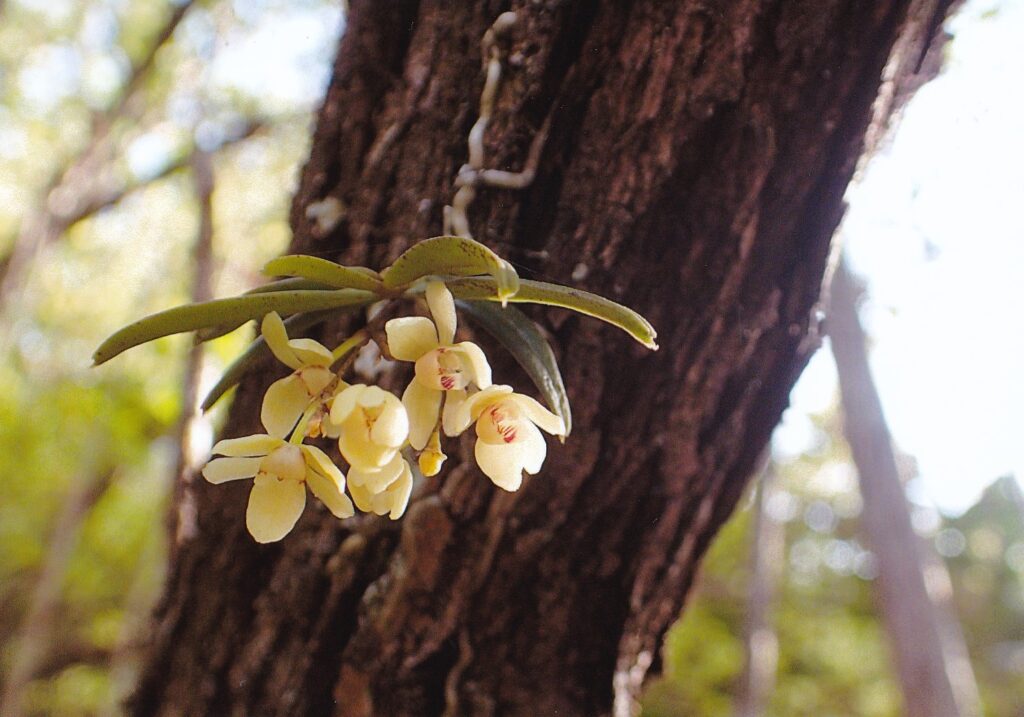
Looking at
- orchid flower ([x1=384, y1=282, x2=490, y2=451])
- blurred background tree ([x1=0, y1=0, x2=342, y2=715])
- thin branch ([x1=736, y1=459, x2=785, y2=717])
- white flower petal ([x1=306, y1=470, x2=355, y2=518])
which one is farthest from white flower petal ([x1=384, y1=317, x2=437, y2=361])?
thin branch ([x1=736, y1=459, x2=785, y2=717])

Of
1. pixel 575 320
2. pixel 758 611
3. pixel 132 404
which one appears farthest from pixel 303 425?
pixel 132 404

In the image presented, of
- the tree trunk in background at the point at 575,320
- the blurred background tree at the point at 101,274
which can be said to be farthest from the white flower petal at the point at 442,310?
the blurred background tree at the point at 101,274

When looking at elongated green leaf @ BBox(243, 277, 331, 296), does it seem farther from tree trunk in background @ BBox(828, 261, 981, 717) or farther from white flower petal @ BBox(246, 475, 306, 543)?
tree trunk in background @ BBox(828, 261, 981, 717)

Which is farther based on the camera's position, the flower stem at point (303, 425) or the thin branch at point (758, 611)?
the thin branch at point (758, 611)

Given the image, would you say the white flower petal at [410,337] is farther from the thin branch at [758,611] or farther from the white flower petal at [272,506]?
the thin branch at [758,611]

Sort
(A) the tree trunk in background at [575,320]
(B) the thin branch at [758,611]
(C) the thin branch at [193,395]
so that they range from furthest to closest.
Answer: (B) the thin branch at [758,611] → (C) the thin branch at [193,395] → (A) the tree trunk in background at [575,320]

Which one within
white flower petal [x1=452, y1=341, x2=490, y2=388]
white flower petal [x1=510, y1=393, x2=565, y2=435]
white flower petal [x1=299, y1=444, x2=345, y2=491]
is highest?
white flower petal [x1=452, y1=341, x2=490, y2=388]

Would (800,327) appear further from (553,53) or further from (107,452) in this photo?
(107,452)
